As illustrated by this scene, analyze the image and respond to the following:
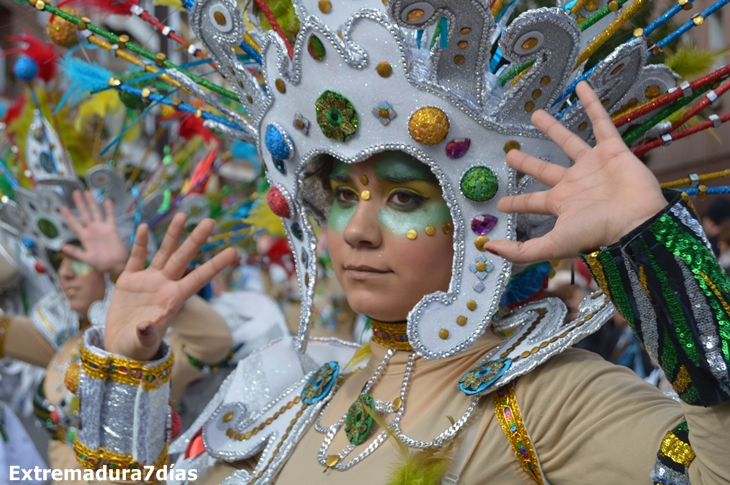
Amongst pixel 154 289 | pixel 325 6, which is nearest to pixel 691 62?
pixel 325 6

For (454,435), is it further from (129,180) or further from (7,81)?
(7,81)

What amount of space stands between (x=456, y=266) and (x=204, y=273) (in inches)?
29.3

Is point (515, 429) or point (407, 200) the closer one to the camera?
point (515, 429)

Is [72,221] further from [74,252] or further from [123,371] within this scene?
[123,371]

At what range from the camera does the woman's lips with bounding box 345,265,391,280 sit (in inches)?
69.6

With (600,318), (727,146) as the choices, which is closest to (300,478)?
(600,318)

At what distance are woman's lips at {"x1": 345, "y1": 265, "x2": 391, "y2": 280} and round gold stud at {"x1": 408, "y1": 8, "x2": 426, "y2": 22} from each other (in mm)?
516

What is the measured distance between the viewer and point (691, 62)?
1.87 metres

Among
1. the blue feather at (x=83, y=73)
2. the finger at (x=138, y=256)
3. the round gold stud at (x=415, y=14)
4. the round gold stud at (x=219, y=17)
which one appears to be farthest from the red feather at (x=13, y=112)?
the round gold stud at (x=415, y=14)

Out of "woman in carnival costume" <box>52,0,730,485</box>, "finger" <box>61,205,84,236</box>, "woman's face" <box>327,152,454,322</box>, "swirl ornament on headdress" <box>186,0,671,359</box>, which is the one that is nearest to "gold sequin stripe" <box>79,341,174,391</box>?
"woman in carnival costume" <box>52,0,730,485</box>

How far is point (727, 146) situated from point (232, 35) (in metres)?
1.33

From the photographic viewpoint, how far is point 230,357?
359 centimetres

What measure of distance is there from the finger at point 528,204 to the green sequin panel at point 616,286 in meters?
0.14

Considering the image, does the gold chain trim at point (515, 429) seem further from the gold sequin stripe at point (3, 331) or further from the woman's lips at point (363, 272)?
the gold sequin stripe at point (3, 331)
